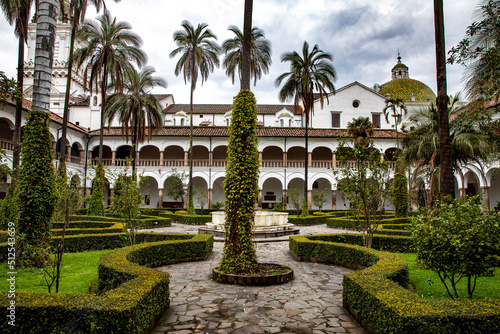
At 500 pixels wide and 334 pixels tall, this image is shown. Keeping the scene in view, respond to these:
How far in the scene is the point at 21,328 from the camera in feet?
11.4

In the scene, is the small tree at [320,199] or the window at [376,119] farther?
the window at [376,119]

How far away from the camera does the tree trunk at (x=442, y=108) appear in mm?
8203

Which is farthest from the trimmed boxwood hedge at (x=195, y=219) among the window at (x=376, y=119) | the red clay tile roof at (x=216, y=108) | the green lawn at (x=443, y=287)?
the window at (x=376, y=119)

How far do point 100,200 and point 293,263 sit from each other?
1483cm

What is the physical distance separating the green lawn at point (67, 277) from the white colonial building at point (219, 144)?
19.4m

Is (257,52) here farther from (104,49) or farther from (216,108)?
(216,108)

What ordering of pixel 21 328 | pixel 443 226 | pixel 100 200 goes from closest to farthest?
pixel 21 328 → pixel 443 226 → pixel 100 200

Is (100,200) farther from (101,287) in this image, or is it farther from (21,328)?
(21,328)

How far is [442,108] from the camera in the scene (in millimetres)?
8375

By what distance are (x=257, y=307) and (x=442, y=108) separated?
676cm

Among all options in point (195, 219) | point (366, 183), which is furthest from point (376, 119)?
point (366, 183)

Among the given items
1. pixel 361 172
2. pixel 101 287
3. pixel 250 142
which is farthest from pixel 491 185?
pixel 101 287

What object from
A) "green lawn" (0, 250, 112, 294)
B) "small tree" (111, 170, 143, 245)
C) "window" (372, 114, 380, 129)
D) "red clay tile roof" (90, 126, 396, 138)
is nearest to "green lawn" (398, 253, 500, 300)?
"green lawn" (0, 250, 112, 294)

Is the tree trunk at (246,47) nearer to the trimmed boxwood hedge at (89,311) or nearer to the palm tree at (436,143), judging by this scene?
the trimmed boxwood hedge at (89,311)
